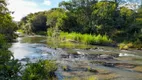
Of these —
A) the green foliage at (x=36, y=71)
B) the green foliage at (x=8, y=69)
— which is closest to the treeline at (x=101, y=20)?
the green foliage at (x=36, y=71)

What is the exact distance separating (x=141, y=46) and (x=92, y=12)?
70.2ft

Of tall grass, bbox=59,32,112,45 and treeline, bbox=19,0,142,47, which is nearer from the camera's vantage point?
tall grass, bbox=59,32,112,45

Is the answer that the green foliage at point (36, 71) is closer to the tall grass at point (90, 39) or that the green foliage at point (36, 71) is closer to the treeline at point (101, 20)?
the tall grass at point (90, 39)

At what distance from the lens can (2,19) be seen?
18.2m

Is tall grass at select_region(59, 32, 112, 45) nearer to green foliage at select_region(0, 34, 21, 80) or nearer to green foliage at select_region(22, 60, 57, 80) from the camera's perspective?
green foliage at select_region(22, 60, 57, 80)

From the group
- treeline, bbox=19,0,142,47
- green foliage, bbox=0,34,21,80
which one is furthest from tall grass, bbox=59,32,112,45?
green foliage, bbox=0,34,21,80

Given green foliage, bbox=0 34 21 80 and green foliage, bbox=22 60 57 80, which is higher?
green foliage, bbox=0 34 21 80

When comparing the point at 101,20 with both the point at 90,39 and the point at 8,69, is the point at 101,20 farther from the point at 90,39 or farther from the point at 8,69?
the point at 8,69

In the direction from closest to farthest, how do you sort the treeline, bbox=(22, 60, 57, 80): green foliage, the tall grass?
1. bbox=(22, 60, 57, 80): green foliage
2. the tall grass
3. the treeline

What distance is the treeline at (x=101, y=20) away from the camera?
4482 cm

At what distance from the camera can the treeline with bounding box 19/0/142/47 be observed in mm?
44816

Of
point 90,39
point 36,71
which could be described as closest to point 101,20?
point 90,39

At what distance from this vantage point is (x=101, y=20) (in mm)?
48469

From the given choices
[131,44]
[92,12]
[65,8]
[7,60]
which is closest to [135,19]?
[92,12]
